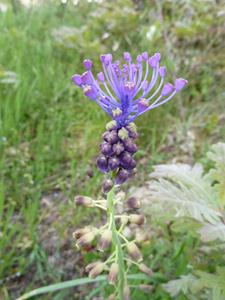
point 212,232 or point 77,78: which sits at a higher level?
point 77,78

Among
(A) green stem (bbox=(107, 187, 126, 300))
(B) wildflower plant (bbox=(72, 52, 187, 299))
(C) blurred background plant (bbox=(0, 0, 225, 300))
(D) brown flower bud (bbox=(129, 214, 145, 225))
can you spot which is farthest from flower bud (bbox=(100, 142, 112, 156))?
(C) blurred background plant (bbox=(0, 0, 225, 300))

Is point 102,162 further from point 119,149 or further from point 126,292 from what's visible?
point 126,292

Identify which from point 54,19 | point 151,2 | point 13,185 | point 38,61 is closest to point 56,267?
point 13,185

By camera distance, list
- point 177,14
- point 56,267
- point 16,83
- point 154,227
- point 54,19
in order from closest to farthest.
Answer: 1. point 56,267
2. point 154,227
3. point 16,83
4. point 177,14
5. point 54,19

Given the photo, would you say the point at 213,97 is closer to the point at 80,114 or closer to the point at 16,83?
the point at 80,114

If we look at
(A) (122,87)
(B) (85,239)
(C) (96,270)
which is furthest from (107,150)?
(C) (96,270)

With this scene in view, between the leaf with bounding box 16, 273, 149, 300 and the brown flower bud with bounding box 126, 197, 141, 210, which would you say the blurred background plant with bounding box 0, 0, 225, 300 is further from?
the brown flower bud with bounding box 126, 197, 141, 210
